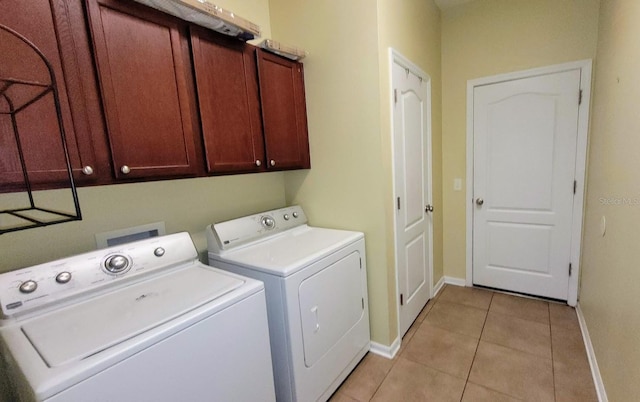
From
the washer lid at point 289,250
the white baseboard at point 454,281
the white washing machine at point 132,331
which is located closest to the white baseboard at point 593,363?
the white baseboard at point 454,281

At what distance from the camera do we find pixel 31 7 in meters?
0.94

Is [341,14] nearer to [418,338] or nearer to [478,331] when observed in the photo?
[418,338]

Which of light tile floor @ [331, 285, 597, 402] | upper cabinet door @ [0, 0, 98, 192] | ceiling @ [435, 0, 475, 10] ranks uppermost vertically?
Answer: ceiling @ [435, 0, 475, 10]

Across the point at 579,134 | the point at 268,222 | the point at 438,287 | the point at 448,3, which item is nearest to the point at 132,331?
the point at 268,222

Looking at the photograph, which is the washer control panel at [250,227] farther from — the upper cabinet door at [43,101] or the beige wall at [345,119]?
the upper cabinet door at [43,101]

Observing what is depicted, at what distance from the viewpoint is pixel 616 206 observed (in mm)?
1461

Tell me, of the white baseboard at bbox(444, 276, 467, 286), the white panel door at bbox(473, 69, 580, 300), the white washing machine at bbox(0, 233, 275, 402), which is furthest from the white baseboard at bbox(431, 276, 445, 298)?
the white washing machine at bbox(0, 233, 275, 402)

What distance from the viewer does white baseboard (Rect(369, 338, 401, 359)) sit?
1.96 meters

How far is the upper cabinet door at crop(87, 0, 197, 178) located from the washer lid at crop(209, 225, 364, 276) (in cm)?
56

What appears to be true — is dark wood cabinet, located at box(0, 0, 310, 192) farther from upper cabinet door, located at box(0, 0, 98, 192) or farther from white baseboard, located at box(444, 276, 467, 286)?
white baseboard, located at box(444, 276, 467, 286)

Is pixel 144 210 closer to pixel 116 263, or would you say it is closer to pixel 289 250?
pixel 116 263

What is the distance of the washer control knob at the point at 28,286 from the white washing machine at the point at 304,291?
75 cm

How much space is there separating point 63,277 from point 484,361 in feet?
7.71

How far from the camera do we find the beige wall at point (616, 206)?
121cm
